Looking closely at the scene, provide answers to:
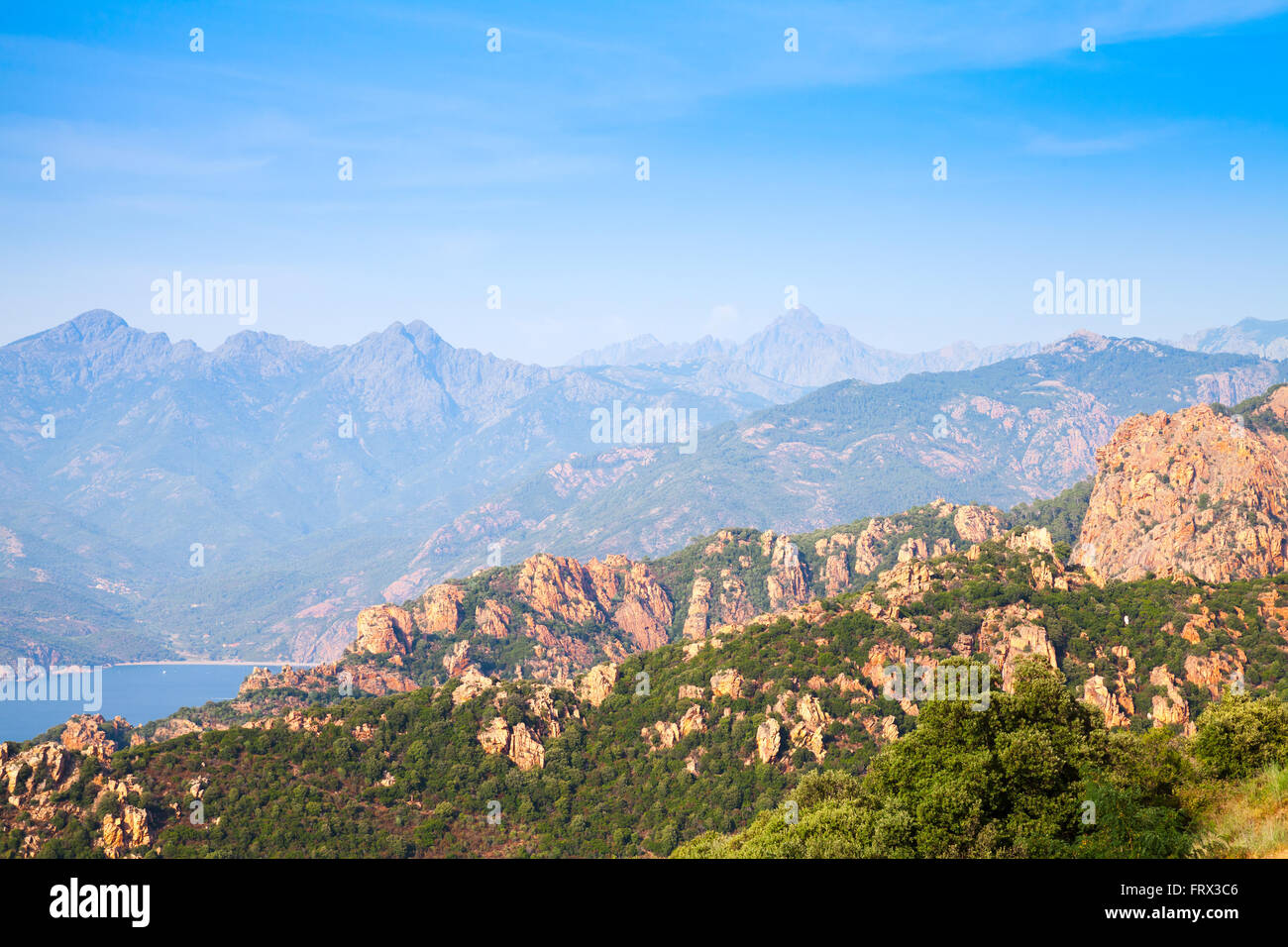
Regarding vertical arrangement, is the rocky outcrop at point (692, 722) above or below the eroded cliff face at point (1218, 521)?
below

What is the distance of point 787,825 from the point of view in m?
55.3

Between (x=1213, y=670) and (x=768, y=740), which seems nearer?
(x=768, y=740)

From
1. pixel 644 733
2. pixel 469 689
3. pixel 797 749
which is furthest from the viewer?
pixel 469 689

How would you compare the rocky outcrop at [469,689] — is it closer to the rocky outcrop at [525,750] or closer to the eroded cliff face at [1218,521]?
the rocky outcrop at [525,750]

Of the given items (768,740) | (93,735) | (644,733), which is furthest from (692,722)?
(93,735)

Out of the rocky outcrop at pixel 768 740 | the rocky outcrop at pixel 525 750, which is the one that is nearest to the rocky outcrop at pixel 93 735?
the rocky outcrop at pixel 525 750

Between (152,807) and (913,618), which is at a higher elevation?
(913,618)

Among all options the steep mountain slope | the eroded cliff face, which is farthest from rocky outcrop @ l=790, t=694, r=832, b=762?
the eroded cliff face

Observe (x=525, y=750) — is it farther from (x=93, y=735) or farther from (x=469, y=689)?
(x=93, y=735)
